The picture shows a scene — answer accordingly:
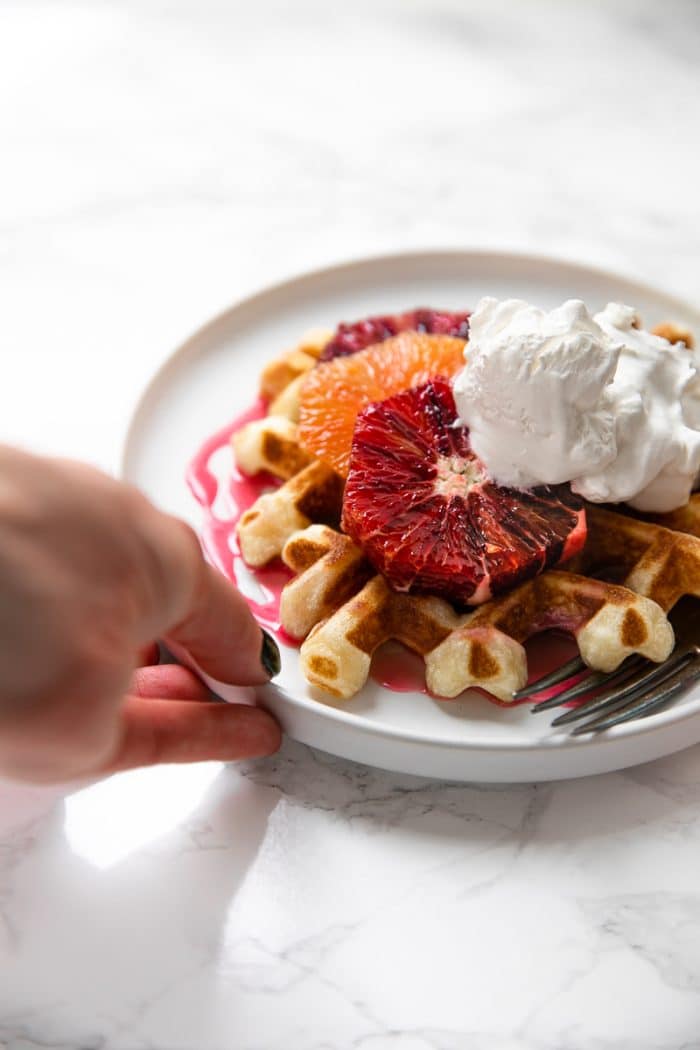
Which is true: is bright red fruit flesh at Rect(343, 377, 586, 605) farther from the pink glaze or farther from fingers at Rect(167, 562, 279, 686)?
fingers at Rect(167, 562, 279, 686)

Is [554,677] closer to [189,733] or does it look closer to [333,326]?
[189,733]

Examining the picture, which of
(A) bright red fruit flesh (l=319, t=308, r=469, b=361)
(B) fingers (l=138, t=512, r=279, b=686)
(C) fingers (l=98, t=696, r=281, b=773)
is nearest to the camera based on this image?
(B) fingers (l=138, t=512, r=279, b=686)

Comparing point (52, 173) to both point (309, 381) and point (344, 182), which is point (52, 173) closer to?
point (344, 182)

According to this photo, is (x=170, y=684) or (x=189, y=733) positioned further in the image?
(x=170, y=684)

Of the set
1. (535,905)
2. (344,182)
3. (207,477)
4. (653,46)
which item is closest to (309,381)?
(207,477)

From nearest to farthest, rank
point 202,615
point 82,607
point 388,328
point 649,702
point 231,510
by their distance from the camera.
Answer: point 82,607
point 202,615
point 649,702
point 231,510
point 388,328

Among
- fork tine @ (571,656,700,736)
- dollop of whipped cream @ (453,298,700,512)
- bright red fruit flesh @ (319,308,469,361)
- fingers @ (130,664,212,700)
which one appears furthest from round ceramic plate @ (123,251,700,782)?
dollop of whipped cream @ (453,298,700,512)

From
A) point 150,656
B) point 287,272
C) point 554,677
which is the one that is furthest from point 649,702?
point 287,272
